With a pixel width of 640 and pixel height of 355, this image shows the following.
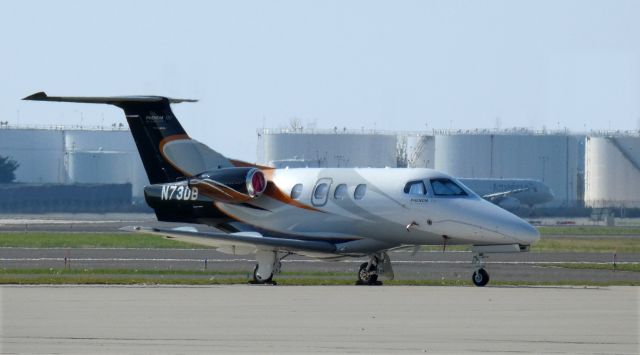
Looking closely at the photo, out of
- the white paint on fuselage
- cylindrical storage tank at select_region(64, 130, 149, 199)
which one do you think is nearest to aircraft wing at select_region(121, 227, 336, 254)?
the white paint on fuselage

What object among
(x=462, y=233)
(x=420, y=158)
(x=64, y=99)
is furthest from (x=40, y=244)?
(x=420, y=158)

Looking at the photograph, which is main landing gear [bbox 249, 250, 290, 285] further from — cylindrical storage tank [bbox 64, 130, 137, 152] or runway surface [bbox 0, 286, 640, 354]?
cylindrical storage tank [bbox 64, 130, 137, 152]

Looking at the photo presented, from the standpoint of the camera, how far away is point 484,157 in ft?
430

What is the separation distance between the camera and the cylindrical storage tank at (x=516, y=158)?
428ft

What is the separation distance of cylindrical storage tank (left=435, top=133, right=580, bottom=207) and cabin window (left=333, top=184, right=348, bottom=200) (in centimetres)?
9686

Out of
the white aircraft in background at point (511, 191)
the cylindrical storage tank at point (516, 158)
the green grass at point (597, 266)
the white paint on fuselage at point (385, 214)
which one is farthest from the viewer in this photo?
the cylindrical storage tank at point (516, 158)

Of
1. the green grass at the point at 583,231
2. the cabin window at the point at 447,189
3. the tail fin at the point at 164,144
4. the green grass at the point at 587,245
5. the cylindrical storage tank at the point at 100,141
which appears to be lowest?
the green grass at the point at 583,231

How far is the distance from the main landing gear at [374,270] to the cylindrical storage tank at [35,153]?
112 m

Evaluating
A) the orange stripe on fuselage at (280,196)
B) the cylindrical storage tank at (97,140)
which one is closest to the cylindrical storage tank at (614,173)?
the cylindrical storage tank at (97,140)

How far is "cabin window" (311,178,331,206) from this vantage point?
34031mm

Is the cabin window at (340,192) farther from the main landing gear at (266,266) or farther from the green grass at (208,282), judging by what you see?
the main landing gear at (266,266)

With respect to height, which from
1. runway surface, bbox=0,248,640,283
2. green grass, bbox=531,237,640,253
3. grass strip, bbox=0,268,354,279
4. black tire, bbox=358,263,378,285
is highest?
black tire, bbox=358,263,378,285

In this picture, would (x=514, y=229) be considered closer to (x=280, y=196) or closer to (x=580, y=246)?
(x=280, y=196)

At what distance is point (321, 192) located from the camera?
34.2 metres
